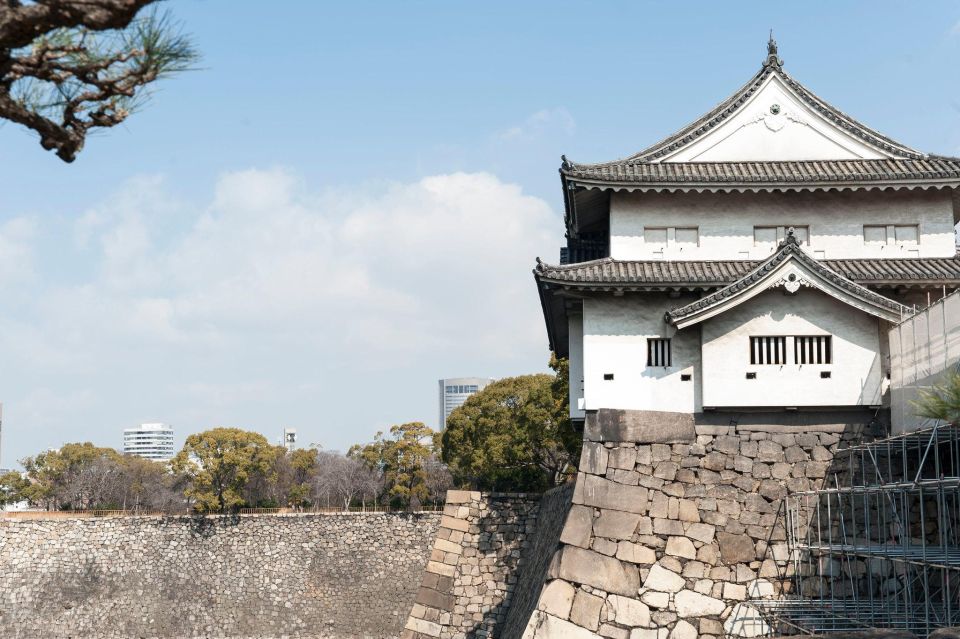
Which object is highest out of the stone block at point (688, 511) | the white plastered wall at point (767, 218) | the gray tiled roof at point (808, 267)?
the white plastered wall at point (767, 218)

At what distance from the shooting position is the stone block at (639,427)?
50.8ft

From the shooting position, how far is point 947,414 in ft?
30.8

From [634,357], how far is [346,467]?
140 feet

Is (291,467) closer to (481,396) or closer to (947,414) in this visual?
(481,396)

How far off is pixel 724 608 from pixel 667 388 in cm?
332

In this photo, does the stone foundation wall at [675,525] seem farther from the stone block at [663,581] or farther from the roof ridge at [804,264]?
the roof ridge at [804,264]

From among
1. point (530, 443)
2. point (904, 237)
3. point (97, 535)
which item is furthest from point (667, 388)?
point (97, 535)

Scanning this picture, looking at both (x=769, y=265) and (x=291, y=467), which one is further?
(x=291, y=467)

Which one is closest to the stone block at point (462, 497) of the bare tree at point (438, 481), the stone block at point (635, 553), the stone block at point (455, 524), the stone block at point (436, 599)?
the stone block at point (455, 524)

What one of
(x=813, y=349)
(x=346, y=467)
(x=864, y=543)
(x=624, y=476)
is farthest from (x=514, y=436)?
(x=346, y=467)

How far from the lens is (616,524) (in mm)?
15000

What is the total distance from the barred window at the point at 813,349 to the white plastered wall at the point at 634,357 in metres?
1.47

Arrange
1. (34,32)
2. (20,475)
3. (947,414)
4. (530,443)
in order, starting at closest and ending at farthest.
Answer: (34,32) → (947,414) → (530,443) → (20,475)

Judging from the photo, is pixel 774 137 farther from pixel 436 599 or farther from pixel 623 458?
pixel 436 599
